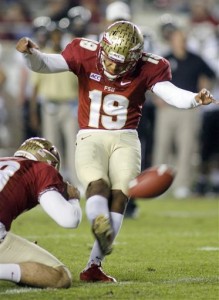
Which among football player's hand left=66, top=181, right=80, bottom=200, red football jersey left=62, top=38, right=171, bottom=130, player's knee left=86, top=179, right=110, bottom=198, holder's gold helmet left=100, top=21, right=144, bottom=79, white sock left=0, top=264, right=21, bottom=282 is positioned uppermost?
holder's gold helmet left=100, top=21, right=144, bottom=79

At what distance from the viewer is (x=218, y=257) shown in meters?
6.28

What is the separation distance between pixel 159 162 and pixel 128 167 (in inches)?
235

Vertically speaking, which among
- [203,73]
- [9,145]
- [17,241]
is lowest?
[9,145]

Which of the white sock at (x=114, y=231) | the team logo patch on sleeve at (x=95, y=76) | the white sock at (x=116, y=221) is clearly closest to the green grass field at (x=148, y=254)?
the white sock at (x=114, y=231)

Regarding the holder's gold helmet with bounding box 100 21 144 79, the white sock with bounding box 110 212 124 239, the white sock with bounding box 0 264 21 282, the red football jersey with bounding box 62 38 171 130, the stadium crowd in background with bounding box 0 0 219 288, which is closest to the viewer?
the white sock with bounding box 0 264 21 282

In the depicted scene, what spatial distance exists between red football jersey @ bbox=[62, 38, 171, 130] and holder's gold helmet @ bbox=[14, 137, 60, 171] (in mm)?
650

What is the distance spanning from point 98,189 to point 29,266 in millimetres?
683

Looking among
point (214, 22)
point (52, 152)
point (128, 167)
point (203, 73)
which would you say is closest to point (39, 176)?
point (52, 152)

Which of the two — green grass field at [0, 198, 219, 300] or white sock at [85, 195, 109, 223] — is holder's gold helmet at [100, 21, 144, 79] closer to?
white sock at [85, 195, 109, 223]

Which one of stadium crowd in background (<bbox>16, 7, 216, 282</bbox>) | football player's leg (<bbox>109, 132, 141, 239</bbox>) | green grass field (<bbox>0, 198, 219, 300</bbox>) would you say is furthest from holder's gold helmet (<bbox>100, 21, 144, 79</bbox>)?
green grass field (<bbox>0, 198, 219, 300</bbox>)

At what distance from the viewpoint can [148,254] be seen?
255 inches

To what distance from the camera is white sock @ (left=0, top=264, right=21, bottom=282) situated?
474 centimetres

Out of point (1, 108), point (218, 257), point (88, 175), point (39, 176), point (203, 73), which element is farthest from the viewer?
point (1, 108)

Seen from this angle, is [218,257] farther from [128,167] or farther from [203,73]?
[203,73]
